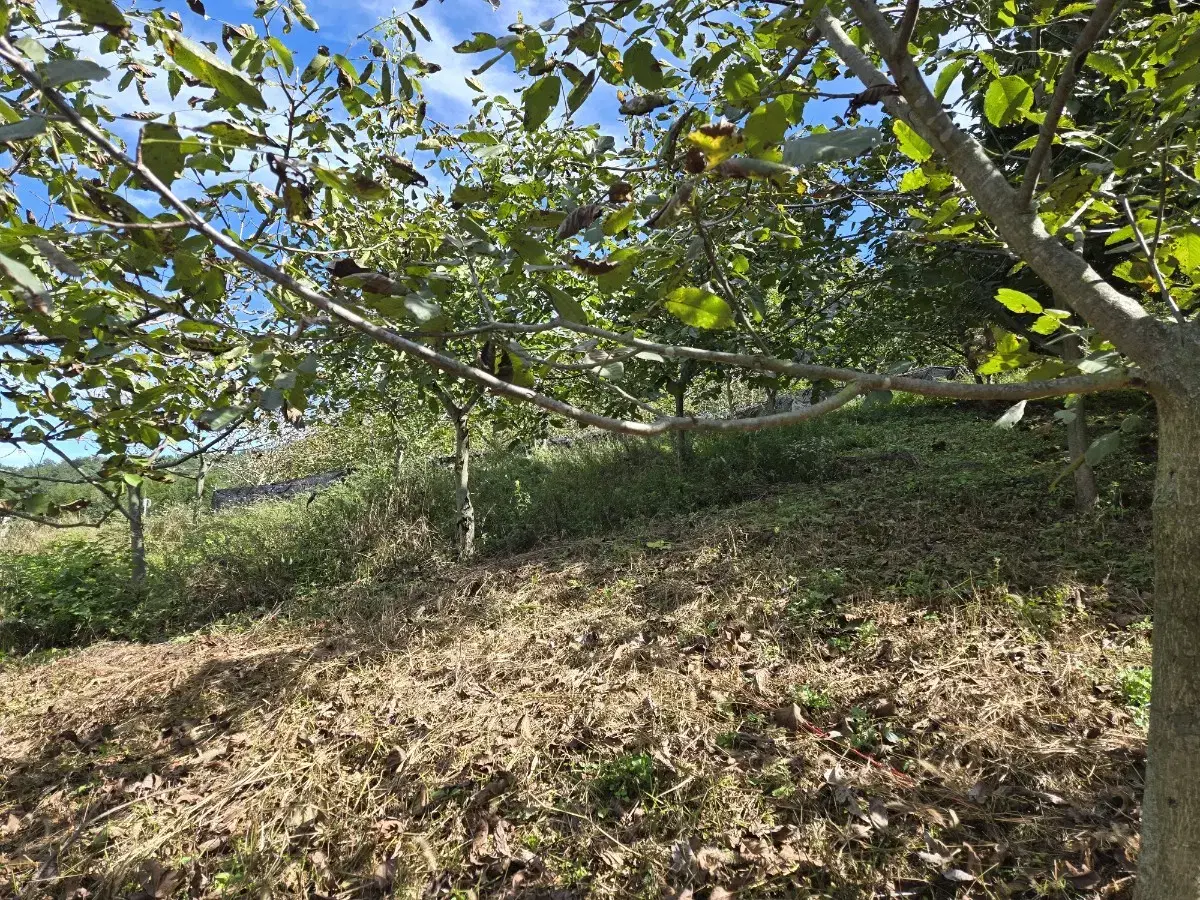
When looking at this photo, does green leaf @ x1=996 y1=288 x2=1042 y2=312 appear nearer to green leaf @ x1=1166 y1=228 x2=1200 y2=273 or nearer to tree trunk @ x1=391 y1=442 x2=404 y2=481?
green leaf @ x1=1166 y1=228 x2=1200 y2=273

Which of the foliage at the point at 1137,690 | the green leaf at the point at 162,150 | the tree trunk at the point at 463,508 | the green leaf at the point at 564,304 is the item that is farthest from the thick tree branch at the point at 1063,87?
the tree trunk at the point at 463,508

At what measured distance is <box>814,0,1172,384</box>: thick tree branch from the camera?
38.2 inches

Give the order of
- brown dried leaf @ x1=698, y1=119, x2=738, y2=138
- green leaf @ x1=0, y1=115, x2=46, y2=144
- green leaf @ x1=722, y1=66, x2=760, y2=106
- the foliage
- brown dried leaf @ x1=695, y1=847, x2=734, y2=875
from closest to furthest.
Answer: green leaf @ x1=0, y1=115, x2=46, y2=144, brown dried leaf @ x1=698, y1=119, x2=738, y2=138, green leaf @ x1=722, y1=66, x2=760, y2=106, brown dried leaf @ x1=695, y1=847, x2=734, y2=875, the foliage

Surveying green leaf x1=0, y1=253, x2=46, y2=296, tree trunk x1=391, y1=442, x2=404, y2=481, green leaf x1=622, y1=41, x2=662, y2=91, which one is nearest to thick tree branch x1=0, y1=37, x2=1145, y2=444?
green leaf x1=0, y1=253, x2=46, y2=296

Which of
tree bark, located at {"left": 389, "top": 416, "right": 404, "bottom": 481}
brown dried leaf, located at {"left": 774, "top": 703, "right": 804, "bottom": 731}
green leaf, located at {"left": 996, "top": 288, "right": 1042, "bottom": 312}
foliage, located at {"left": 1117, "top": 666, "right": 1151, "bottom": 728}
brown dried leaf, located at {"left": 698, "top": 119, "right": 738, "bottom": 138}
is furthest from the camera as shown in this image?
tree bark, located at {"left": 389, "top": 416, "right": 404, "bottom": 481}

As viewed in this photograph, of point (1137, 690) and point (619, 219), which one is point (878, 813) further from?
point (619, 219)

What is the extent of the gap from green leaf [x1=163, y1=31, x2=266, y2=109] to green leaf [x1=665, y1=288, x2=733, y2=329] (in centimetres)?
55

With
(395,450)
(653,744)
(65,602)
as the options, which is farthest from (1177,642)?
(395,450)

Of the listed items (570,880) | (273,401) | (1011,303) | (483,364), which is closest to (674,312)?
(483,364)

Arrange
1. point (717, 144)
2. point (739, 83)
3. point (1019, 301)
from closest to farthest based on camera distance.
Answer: point (717, 144) → point (1019, 301) → point (739, 83)

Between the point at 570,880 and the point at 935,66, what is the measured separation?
3.10m

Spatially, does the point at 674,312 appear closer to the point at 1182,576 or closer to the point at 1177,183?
the point at 1182,576

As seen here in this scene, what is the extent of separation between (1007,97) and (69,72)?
1420mm

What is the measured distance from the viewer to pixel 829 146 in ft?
2.27
